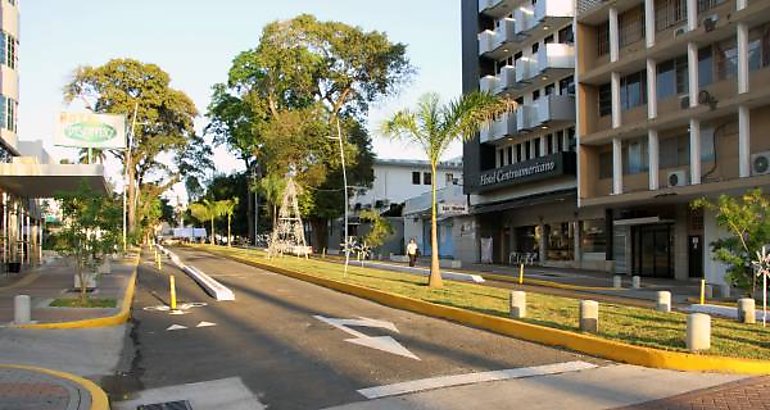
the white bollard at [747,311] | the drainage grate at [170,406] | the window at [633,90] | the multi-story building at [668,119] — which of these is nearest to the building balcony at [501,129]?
the multi-story building at [668,119]

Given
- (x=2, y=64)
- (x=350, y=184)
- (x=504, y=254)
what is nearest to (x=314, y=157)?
(x=350, y=184)

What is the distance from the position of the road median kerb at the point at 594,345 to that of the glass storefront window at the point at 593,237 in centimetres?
2061

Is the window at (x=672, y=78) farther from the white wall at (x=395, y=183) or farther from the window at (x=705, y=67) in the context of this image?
the white wall at (x=395, y=183)

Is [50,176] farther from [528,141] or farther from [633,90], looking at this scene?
[528,141]

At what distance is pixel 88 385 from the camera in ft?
26.9

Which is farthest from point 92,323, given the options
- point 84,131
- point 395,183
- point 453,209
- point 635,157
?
point 395,183

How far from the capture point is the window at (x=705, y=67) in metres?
26.6

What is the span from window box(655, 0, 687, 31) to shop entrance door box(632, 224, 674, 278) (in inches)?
333

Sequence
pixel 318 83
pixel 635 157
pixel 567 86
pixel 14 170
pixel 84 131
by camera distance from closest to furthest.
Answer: pixel 14 170 → pixel 635 157 → pixel 567 86 → pixel 84 131 → pixel 318 83

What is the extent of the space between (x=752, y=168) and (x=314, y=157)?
34450 mm

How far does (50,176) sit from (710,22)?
23786 millimetres

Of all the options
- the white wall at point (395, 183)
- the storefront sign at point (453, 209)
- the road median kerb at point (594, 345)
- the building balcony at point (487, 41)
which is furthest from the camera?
the white wall at point (395, 183)

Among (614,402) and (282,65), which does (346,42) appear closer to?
(282,65)

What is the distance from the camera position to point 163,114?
63.2m
